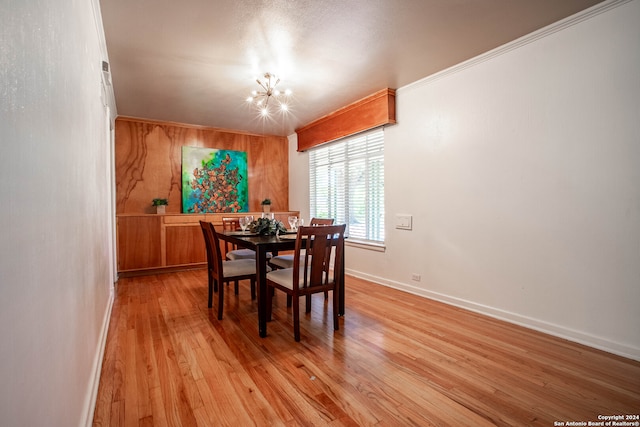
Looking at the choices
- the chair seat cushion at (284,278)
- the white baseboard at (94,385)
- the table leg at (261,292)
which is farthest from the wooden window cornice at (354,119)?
the white baseboard at (94,385)

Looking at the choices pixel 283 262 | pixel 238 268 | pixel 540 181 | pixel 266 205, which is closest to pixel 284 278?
pixel 238 268

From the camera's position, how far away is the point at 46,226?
3.00 ft

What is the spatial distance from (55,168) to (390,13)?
2.28m

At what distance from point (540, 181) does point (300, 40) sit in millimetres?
2314

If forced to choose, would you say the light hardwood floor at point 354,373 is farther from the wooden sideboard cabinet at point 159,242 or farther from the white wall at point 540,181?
the wooden sideboard cabinet at point 159,242

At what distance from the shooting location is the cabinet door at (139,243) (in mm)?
4375

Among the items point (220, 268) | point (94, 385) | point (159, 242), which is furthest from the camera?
Result: point (159, 242)

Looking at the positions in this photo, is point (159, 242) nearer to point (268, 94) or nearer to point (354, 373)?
point (268, 94)

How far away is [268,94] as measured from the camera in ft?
11.5

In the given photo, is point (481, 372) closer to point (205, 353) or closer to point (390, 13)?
point (205, 353)

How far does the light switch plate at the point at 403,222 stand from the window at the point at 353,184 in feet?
1.10

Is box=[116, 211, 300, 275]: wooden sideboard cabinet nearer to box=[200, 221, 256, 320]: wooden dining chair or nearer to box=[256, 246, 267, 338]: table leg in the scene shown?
box=[200, 221, 256, 320]: wooden dining chair

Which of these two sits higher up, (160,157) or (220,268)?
(160,157)
